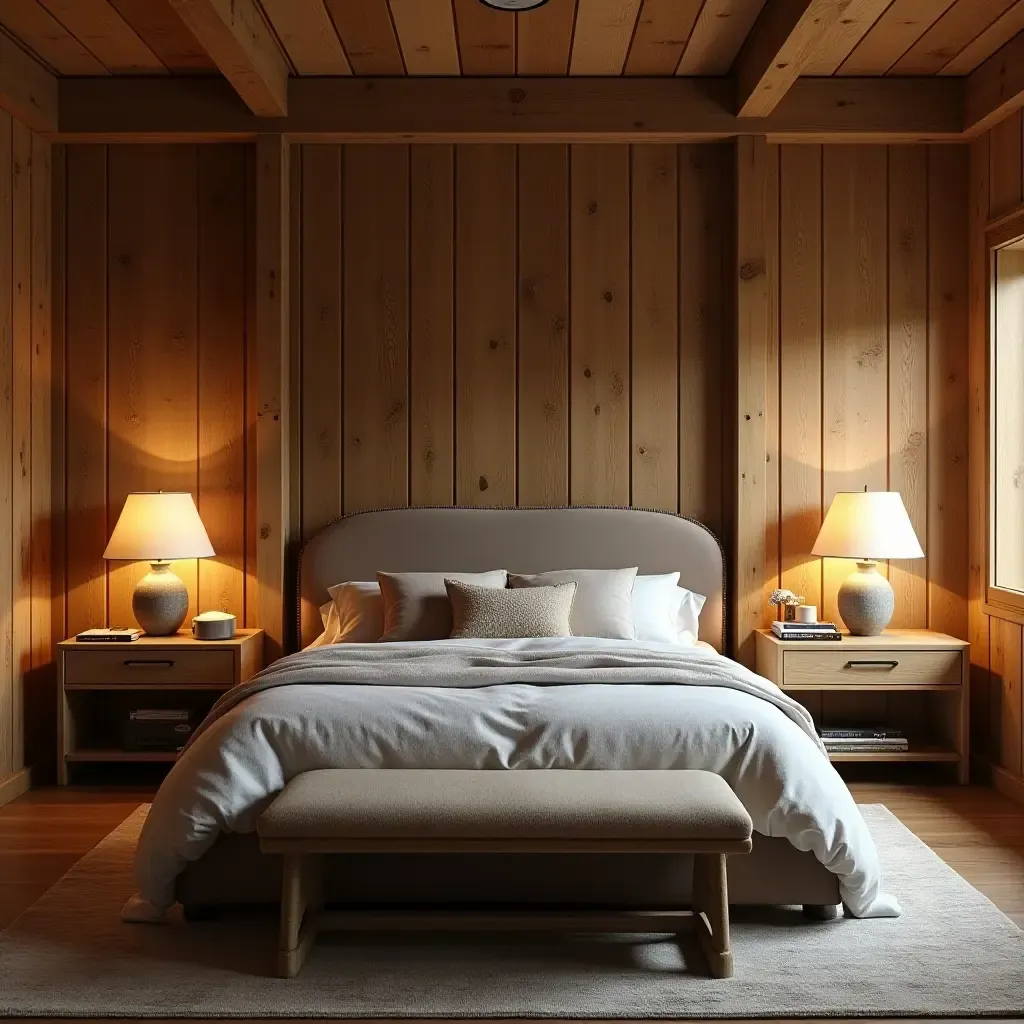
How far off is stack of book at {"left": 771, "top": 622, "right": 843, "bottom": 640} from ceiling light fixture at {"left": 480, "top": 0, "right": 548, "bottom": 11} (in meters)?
2.51

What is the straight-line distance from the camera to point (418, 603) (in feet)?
13.8

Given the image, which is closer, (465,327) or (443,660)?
(443,660)

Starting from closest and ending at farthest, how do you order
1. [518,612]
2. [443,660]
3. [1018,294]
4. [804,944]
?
1. [804,944]
2. [443,660]
3. [518,612]
4. [1018,294]

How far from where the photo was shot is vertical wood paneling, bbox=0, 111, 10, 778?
14.0 feet

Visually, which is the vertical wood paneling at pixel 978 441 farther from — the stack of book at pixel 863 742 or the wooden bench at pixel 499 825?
the wooden bench at pixel 499 825

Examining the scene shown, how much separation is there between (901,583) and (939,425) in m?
0.71

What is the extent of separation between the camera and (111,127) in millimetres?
4566

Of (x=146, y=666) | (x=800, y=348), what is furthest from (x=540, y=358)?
(x=146, y=666)

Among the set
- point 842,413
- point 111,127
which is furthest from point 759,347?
point 111,127

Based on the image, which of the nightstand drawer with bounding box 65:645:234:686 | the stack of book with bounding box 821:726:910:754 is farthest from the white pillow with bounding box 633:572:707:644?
the nightstand drawer with bounding box 65:645:234:686

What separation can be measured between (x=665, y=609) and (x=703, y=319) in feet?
4.28

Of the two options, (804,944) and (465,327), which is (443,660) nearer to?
(804,944)

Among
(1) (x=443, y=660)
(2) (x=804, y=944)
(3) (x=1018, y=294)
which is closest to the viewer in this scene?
Result: (2) (x=804, y=944)

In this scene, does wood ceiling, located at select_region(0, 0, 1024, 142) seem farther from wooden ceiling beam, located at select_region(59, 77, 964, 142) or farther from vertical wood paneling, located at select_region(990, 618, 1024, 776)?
vertical wood paneling, located at select_region(990, 618, 1024, 776)
